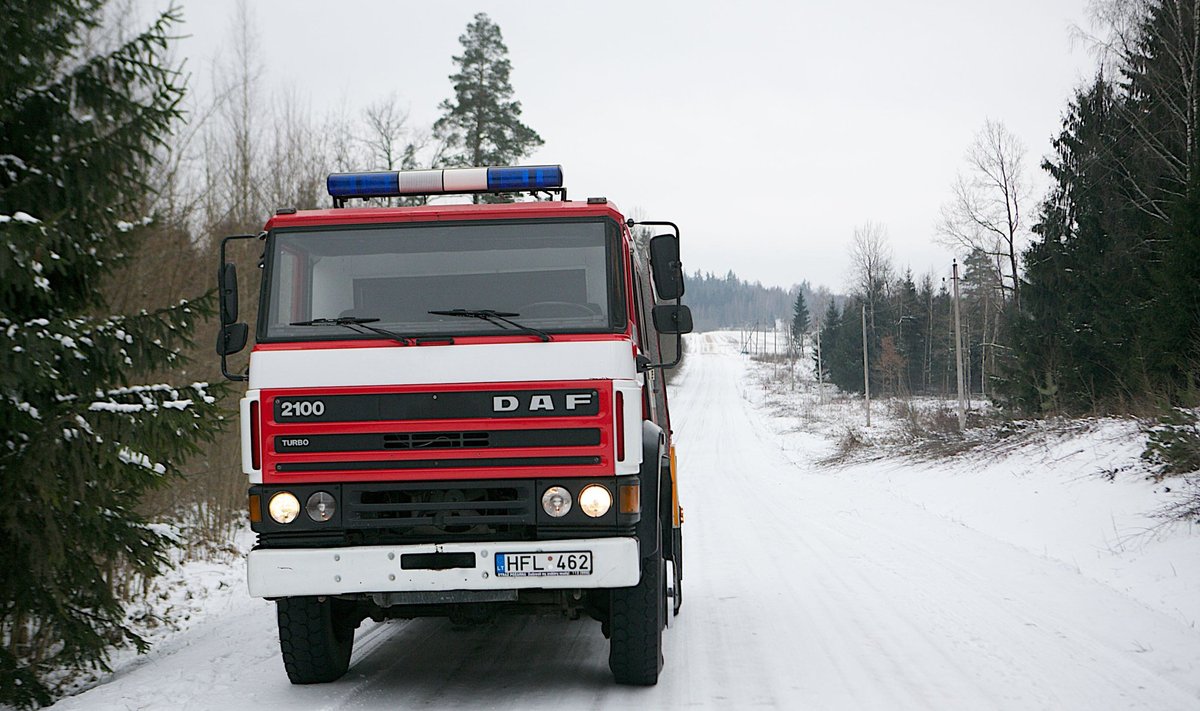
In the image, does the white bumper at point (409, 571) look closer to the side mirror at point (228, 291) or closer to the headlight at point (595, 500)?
the headlight at point (595, 500)

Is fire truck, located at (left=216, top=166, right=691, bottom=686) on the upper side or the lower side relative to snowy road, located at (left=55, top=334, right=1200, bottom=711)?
upper

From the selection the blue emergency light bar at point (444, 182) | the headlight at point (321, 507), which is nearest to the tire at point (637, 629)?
the headlight at point (321, 507)

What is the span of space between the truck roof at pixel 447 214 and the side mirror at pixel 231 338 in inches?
25.4

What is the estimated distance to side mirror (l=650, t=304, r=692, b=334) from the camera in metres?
5.82

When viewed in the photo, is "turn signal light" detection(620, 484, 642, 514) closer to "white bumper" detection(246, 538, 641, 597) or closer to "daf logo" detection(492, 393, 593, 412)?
"white bumper" detection(246, 538, 641, 597)

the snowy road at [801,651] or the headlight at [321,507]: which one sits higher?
the headlight at [321,507]

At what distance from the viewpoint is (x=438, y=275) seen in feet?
18.4

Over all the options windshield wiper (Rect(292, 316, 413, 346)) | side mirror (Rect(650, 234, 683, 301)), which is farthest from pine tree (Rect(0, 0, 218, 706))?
side mirror (Rect(650, 234, 683, 301))

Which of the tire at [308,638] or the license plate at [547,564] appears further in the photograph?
the tire at [308,638]

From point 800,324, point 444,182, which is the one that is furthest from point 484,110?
point 800,324

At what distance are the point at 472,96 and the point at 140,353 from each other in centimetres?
2937

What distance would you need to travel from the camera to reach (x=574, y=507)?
5.16m

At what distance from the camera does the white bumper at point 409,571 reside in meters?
5.05

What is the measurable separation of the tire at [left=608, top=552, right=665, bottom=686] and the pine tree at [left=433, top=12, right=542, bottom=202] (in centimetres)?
2988
